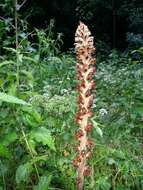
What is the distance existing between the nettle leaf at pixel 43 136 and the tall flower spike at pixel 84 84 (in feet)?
2.84

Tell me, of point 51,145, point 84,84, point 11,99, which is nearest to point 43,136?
point 51,145

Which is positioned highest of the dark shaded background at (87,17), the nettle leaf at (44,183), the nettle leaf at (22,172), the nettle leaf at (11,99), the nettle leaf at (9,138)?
the dark shaded background at (87,17)

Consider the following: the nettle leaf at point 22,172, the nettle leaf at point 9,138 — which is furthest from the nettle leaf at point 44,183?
the nettle leaf at point 9,138

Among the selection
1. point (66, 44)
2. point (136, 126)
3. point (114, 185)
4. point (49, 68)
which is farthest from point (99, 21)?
point (114, 185)

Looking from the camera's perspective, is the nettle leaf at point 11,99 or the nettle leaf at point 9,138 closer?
the nettle leaf at point 11,99

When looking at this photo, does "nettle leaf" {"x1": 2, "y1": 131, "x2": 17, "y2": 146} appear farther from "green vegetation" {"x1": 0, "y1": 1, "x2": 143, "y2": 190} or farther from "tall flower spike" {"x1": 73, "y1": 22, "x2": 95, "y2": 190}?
"tall flower spike" {"x1": 73, "y1": 22, "x2": 95, "y2": 190}

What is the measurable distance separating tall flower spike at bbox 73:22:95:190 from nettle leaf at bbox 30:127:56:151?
86cm

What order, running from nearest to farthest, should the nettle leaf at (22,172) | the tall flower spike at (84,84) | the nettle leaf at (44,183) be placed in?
the tall flower spike at (84,84)
the nettle leaf at (44,183)
the nettle leaf at (22,172)

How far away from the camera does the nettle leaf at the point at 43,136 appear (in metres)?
3.15

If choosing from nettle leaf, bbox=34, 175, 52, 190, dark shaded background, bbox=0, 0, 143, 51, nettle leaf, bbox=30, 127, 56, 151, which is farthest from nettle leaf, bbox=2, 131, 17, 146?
dark shaded background, bbox=0, 0, 143, 51

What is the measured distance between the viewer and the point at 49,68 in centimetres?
769

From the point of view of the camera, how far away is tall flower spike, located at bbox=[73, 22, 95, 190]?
2.05m

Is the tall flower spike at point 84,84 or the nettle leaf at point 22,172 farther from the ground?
the tall flower spike at point 84,84

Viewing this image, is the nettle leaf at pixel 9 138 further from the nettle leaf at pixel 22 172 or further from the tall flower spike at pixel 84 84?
the tall flower spike at pixel 84 84
